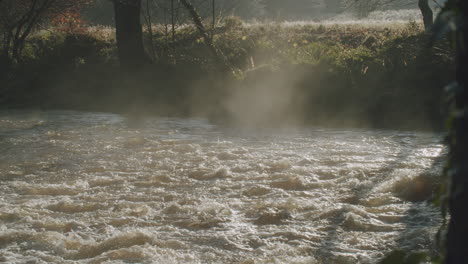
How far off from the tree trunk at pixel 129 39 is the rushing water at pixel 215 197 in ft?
14.8

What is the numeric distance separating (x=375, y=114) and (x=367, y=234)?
6208 mm

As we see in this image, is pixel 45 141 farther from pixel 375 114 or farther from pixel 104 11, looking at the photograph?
pixel 104 11

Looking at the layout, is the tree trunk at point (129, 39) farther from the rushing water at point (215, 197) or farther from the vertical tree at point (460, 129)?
the vertical tree at point (460, 129)

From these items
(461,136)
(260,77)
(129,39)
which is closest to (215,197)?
(461,136)

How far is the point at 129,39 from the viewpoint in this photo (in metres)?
13.6

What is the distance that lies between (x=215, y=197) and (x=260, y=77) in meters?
6.47

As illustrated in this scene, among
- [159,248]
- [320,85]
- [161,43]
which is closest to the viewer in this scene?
[159,248]


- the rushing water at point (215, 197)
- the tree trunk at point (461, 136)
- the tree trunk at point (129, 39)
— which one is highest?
the tree trunk at point (129, 39)

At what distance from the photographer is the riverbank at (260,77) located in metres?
10.5

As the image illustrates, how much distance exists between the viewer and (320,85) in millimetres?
11102

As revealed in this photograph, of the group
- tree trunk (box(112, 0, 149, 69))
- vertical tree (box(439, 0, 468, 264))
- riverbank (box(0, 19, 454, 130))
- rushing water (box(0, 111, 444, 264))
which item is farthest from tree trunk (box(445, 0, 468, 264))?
tree trunk (box(112, 0, 149, 69))

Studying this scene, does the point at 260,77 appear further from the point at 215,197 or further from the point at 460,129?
the point at 460,129

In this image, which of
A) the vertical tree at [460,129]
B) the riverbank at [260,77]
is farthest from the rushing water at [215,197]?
the vertical tree at [460,129]

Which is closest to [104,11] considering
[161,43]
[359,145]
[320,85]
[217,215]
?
[161,43]
